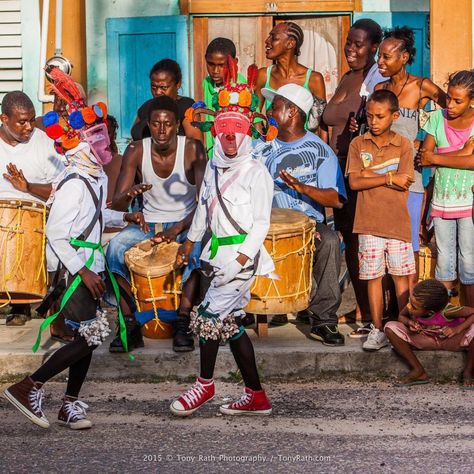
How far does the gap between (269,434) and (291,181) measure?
82.6 inches

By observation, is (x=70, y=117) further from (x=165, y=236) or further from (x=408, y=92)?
(x=408, y=92)

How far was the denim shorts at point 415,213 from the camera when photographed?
8.16m

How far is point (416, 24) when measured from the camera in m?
11.3

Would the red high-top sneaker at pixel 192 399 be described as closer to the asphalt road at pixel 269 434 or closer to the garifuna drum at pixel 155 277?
the asphalt road at pixel 269 434

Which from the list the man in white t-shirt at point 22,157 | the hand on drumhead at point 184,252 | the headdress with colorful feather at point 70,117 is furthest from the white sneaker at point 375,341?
the man in white t-shirt at point 22,157

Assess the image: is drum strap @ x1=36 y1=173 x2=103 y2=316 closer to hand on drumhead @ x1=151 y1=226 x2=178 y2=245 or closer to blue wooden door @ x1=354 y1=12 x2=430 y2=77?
hand on drumhead @ x1=151 y1=226 x2=178 y2=245

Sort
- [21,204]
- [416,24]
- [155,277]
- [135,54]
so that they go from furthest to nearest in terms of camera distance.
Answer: [135,54] < [416,24] < [21,204] < [155,277]

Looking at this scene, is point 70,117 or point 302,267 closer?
point 70,117

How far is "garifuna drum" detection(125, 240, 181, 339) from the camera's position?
7973 millimetres

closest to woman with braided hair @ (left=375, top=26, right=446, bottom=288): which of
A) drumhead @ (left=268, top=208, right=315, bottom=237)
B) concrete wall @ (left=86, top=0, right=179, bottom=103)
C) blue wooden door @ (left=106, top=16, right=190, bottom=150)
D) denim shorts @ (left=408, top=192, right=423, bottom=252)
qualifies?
denim shorts @ (left=408, top=192, right=423, bottom=252)

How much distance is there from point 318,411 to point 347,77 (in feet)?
10.6

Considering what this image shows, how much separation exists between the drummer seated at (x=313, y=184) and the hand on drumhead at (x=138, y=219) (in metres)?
1.01

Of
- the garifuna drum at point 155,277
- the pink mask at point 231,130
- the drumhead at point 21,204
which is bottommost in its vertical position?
the garifuna drum at point 155,277

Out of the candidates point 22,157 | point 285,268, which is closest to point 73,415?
point 285,268
